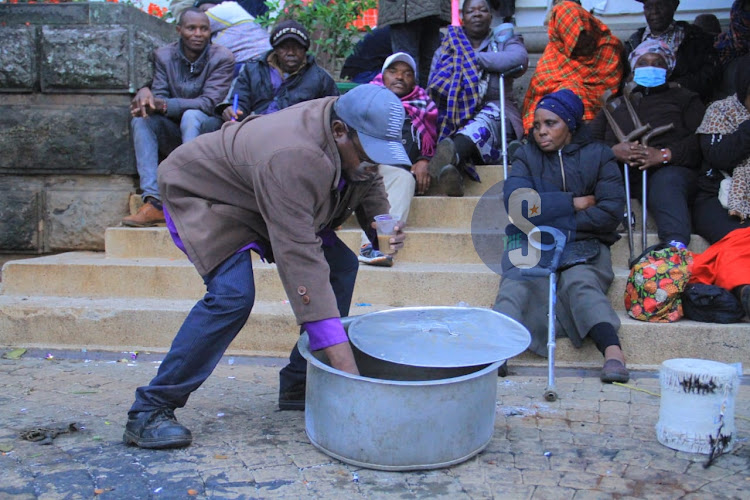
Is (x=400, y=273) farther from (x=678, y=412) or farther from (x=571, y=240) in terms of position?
(x=678, y=412)

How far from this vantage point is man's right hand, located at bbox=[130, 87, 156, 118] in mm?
5641

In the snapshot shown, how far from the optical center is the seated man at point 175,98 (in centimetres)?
566

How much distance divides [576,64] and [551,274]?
9.13 feet

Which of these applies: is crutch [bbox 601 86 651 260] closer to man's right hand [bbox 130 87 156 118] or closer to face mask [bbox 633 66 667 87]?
face mask [bbox 633 66 667 87]

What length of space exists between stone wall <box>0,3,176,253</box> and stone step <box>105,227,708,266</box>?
Result: 38cm

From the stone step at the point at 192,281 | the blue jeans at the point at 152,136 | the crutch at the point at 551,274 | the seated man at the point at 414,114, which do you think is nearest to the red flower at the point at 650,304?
the stone step at the point at 192,281

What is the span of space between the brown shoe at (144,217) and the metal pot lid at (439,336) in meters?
2.86

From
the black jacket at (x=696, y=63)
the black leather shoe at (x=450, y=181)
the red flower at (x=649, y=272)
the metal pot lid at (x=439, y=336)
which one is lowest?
the metal pot lid at (x=439, y=336)

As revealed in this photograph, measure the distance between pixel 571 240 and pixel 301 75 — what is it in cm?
261

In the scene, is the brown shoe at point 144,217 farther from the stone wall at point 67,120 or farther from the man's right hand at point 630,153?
the man's right hand at point 630,153

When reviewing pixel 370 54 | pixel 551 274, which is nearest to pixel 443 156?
pixel 551 274

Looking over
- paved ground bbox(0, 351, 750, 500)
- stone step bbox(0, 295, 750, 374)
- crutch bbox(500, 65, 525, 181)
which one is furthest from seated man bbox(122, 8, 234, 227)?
crutch bbox(500, 65, 525, 181)

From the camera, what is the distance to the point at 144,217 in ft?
18.5

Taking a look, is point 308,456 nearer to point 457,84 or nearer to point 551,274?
point 551,274
